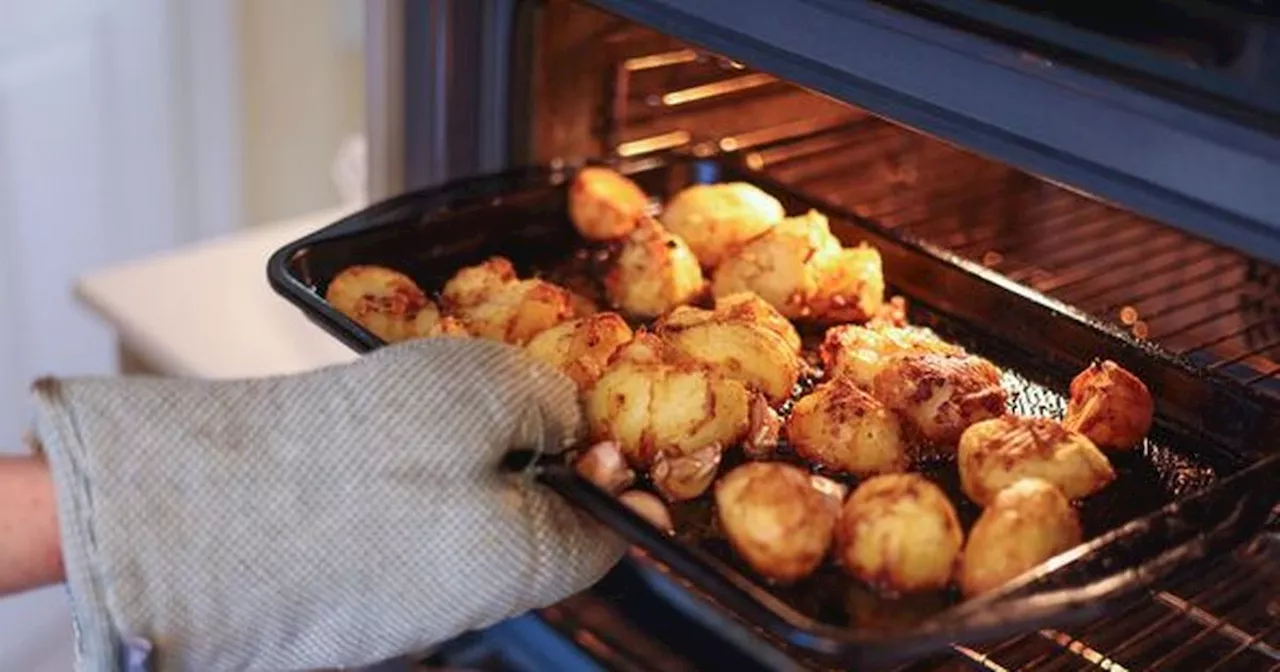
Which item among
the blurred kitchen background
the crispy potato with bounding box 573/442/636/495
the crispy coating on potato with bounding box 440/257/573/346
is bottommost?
the blurred kitchen background

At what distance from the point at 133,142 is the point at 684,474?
1.34 meters

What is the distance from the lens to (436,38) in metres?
1.08

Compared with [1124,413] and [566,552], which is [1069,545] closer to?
[1124,413]

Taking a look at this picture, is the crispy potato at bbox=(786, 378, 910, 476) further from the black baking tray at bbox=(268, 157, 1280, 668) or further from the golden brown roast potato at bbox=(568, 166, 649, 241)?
the golden brown roast potato at bbox=(568, 166, 649, 241)

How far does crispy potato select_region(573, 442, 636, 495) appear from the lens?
31.9 inches

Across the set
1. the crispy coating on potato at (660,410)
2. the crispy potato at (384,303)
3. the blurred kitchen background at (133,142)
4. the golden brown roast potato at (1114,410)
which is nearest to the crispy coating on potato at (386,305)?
the crispy potato at (384,303)

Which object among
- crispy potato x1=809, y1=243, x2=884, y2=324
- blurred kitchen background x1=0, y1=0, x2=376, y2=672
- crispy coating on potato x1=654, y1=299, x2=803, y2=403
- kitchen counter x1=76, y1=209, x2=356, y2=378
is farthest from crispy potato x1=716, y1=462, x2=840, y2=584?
blurred kitchen background x1=0, y1=0, x2=376, y2=672

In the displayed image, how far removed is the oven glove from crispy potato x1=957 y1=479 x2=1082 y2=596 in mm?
173

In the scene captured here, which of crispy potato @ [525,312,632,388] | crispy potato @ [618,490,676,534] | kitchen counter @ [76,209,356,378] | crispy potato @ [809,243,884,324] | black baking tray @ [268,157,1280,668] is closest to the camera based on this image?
black baking tray @ [268,157,1280,668]

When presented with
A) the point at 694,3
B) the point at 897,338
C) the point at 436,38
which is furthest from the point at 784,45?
the point at 436,38

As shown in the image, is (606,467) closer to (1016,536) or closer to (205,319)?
(1016,536)

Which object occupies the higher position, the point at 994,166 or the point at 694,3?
the point at 694,3

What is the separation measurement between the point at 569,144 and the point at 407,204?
0.15m

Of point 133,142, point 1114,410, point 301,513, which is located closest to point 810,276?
point 1114,410
